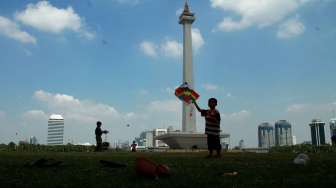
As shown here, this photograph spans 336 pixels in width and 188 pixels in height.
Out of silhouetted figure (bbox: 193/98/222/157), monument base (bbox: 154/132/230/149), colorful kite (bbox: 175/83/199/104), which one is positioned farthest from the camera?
monument base (bbox: 154/132/230/149)

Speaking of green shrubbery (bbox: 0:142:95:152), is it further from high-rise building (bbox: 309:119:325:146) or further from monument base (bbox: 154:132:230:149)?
high-rise building (bbox: 309:119:325:146)

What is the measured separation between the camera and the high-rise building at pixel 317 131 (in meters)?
154

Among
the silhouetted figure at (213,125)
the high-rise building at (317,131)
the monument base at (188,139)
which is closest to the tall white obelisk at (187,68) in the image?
the monument base at (188,139)

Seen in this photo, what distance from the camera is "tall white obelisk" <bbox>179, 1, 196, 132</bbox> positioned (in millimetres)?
64812

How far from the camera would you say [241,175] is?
24.3ft

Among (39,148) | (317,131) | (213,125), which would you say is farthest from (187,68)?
(317,131)

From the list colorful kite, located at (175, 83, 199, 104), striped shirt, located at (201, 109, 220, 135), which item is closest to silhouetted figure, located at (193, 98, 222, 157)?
striped shirt, located at (201, 109, 220, 135)

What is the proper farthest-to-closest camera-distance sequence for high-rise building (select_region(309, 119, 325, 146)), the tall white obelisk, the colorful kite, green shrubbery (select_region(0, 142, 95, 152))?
high-rise building (select_region(309, 119, 325, 146)) → the tall white obelisk → green shrubbery (select_region(0, 142, 95, 152)) → the colorful kite

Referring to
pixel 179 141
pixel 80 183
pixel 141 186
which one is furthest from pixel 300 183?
pixel 179 141

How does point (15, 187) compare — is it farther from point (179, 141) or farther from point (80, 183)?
point (179, 141)

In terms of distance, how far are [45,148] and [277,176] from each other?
37035mm

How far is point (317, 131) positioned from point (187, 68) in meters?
111

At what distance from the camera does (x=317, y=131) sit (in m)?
157

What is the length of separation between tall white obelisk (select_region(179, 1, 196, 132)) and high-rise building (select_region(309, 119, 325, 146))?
105428 millimetres
